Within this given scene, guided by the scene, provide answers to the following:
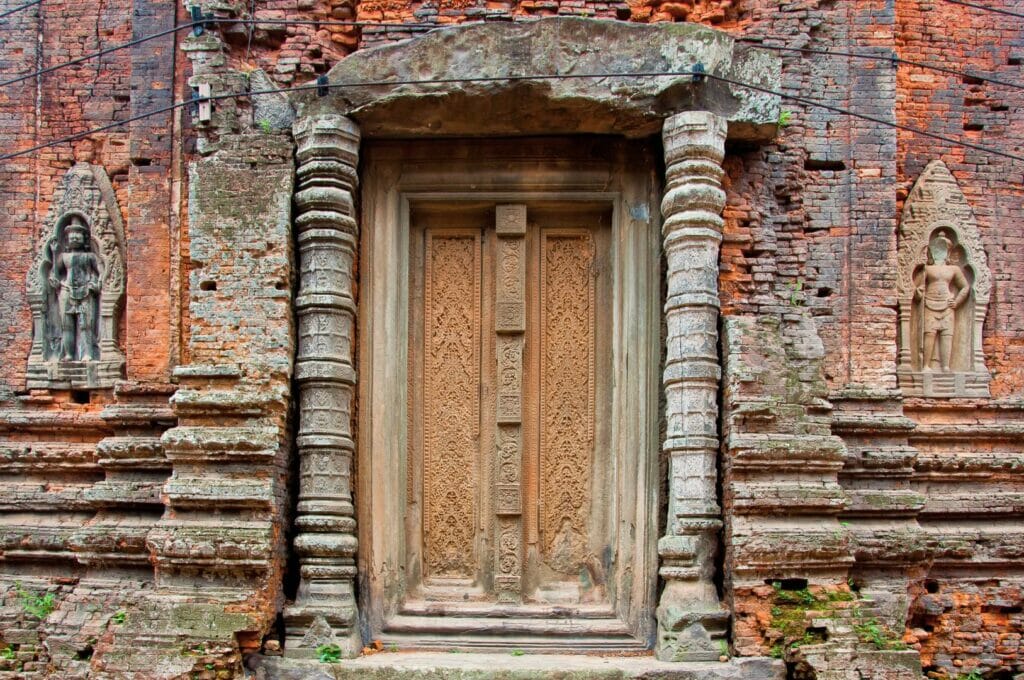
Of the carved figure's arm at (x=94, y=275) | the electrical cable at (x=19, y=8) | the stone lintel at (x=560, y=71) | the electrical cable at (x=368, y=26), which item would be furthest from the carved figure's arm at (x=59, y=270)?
the stone lintel at (x=560, y=71)

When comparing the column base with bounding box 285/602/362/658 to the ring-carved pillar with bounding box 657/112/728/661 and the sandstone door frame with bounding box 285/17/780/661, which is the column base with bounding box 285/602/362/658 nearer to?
the sandstone door frame with bounding box 285/17/780/661

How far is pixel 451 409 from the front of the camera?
24.9 feet

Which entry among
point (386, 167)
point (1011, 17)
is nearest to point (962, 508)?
point (1011, 17)

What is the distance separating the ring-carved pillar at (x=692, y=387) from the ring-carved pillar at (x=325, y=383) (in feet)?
6.49

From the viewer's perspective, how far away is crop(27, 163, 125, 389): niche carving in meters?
8.03

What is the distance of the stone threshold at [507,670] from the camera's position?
6.54m

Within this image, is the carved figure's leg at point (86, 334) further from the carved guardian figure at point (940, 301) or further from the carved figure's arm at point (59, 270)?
the carved guardian figure at point (940, 301)

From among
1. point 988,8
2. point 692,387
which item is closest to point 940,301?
point 988,8

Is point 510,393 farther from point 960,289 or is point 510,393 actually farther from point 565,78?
point 960,289

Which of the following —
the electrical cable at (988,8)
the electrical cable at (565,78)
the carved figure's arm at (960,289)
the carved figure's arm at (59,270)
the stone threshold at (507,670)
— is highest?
the electrical cable at (988,8)

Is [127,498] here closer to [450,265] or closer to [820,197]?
[450,265]

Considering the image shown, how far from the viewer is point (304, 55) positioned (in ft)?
24.5

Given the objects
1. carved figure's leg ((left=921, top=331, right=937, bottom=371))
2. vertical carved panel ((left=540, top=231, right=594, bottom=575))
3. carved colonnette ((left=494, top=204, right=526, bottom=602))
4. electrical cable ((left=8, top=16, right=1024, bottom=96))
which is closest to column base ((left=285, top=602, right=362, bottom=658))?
carved colonnette ((left=494, top=204, right=526, bottom=602))

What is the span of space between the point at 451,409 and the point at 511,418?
43 centimetres
